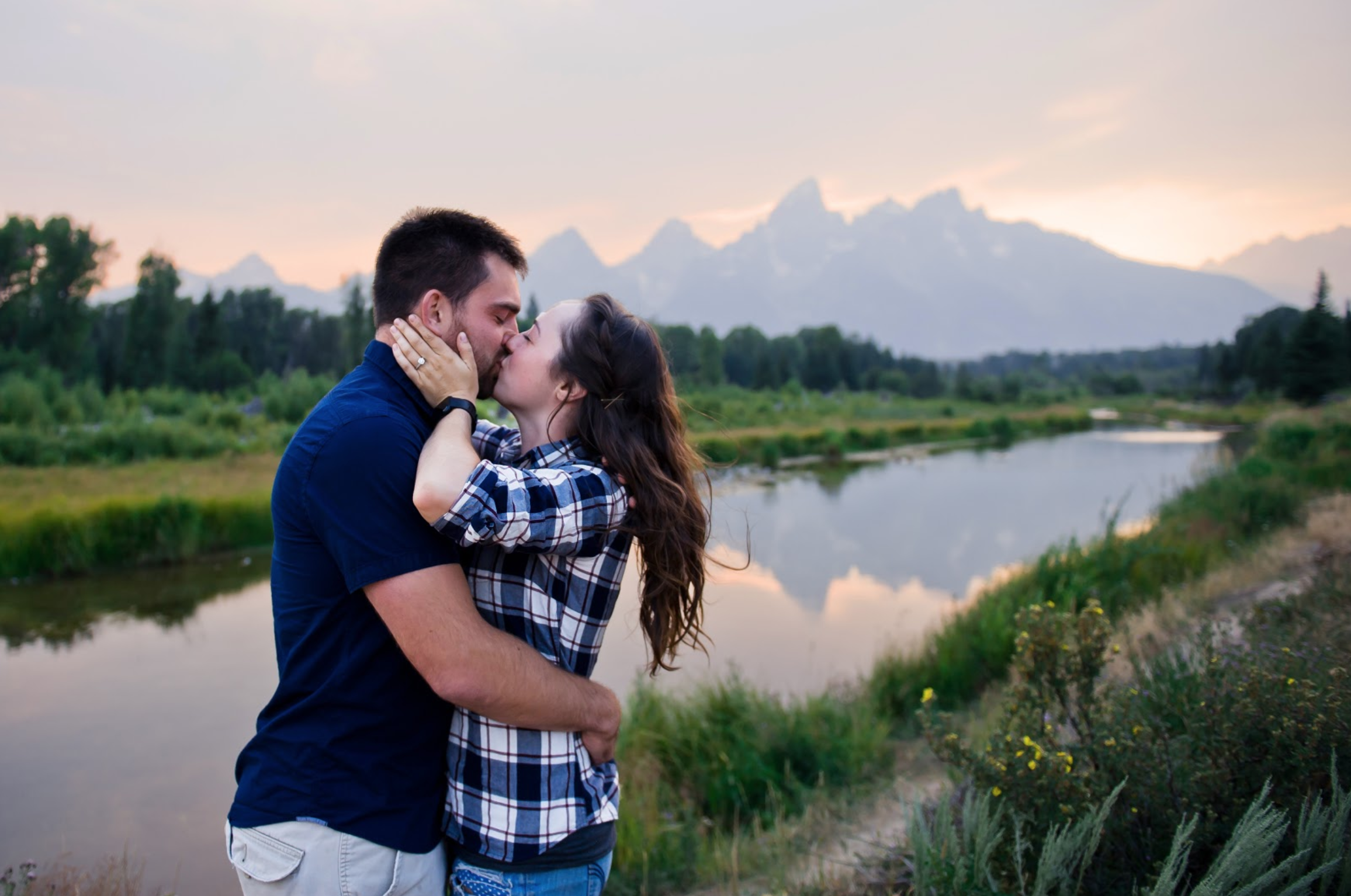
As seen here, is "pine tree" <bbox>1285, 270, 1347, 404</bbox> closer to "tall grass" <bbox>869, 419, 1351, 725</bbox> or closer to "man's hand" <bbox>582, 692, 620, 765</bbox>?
"tall grass" <bbox>869, 419, 1351, 725</bbox>

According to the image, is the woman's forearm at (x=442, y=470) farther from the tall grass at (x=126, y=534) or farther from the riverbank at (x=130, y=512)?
the tall grass at (x=126, y=534)

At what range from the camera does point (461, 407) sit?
5.21ft

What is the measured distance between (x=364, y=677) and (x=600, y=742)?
47 cm

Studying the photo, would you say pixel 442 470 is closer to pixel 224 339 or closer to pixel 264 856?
pixel 264 856

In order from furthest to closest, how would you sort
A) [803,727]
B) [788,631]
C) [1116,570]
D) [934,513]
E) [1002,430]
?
[1002,430] → [934,513] → [788,631] → [1116,570] → [803,727]

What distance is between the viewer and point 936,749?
270 cm

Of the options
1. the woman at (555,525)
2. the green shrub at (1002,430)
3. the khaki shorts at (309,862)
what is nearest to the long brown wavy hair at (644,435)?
the woman at (555,525)

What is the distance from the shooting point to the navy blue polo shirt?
1.41 metres

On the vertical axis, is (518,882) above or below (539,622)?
below

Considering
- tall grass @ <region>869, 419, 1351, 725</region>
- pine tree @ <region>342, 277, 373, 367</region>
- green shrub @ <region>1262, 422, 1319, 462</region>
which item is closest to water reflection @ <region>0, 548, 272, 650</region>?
tall grass @ <region>869, 419, 1351, 725</region>

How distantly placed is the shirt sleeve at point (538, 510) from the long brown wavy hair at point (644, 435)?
8 cm

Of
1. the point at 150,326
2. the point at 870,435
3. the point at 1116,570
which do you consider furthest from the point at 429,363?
the point at 150,326

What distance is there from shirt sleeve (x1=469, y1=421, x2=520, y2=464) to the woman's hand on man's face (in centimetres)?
30

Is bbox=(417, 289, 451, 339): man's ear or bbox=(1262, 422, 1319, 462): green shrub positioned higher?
bbox=(417, 289, 451, 339): man's ear
